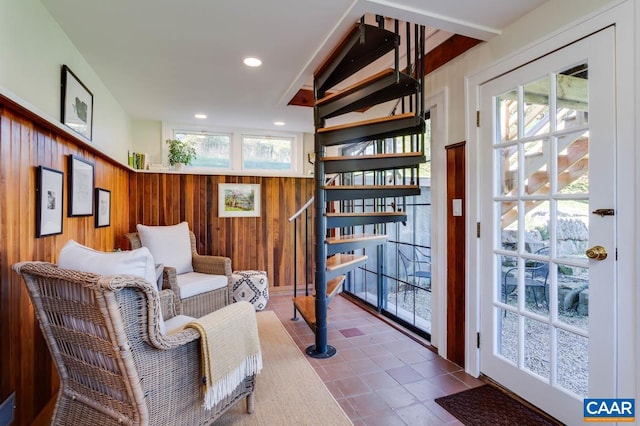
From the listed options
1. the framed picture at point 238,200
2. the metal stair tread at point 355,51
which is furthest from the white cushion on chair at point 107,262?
the framed picture at point 238,200

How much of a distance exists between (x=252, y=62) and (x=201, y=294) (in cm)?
209

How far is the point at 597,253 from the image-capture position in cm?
162

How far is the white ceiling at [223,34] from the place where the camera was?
191 cm

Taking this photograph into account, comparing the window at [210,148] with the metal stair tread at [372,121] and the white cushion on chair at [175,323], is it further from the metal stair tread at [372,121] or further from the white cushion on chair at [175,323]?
the white cushion on chair at [175,323]

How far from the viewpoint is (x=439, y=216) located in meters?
2.66

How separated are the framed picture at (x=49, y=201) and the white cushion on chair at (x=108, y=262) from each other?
0.46 meters

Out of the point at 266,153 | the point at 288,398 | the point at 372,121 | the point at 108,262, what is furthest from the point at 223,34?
the point at 266,153

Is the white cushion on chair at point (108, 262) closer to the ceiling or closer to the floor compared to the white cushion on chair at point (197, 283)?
closer to the ceiling

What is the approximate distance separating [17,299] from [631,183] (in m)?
2.90

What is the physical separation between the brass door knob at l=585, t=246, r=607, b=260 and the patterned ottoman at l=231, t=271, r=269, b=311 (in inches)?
123

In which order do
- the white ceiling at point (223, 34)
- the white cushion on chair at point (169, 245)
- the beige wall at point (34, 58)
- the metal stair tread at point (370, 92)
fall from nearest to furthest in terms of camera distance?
1. the beige wall at point (34, 58)
2. the white ceiling at point (223, 34)
3. the metal stair tread at point (370, 92)
4. the white cushion on chair at point (169, 245)

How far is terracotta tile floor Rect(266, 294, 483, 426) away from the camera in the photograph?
1918 mm

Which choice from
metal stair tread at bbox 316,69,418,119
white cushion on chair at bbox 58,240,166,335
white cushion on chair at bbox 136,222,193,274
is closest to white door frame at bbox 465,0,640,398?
metal stair tread at bbox 316,69,418,119

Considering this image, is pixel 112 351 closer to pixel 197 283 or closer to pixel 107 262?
pixel 107 262
